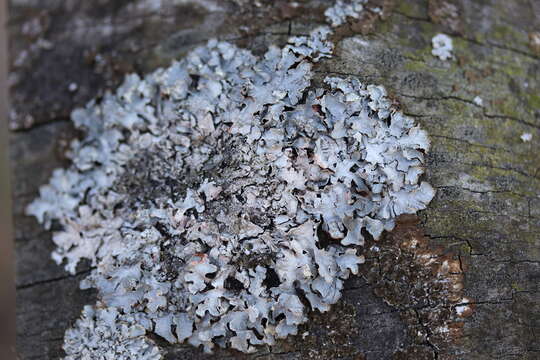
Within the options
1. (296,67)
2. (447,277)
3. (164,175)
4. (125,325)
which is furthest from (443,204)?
(125,325)

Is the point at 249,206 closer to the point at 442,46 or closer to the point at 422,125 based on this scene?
the point at 422,125

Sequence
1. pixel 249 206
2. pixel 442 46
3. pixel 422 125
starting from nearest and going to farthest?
pixel 249 206 → pixel 422 125 → pixel 442 46

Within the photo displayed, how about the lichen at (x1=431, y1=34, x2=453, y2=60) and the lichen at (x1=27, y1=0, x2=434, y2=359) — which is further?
the lichen at (x1=431, y1=34, x2=453, y2=60)

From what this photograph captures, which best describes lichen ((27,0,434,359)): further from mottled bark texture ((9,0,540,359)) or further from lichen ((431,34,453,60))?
lichen ((431,34,453,60))

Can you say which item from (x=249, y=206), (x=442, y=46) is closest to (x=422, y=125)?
(x=442, y=46)

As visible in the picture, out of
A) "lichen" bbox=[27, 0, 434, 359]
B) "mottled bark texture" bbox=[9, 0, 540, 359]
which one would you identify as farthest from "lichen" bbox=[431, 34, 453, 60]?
"lichen" bbox=[27, 0, 434, 359]

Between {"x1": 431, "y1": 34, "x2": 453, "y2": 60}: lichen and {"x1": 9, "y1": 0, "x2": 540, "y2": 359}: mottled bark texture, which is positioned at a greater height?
{"x1": 431, "y1": 34, "x2": 453, "y2": 60}: lichen
